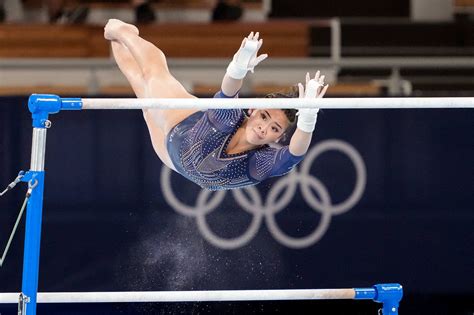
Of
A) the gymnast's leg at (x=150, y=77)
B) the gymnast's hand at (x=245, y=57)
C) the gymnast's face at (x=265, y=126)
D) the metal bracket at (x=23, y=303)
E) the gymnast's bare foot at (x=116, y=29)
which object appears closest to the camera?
the metal bracket at (x=23, y=303)

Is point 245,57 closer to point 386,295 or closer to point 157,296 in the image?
point 157,296

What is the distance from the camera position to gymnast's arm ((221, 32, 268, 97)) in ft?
13.1

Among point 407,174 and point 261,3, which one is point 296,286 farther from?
point 261,3

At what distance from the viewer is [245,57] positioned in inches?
159

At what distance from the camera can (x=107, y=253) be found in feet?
20.6

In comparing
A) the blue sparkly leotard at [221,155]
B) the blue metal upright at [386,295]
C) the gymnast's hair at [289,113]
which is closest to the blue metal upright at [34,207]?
the blue sparkly leotard at [221,155]

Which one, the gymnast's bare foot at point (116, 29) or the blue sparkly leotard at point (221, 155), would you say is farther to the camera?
the gymnast's bare foot at point (116, 29)

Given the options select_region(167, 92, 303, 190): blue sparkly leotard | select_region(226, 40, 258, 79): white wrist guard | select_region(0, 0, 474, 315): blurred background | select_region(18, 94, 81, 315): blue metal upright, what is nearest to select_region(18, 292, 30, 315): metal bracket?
select_region(18, 94, 81, 315): blue metal upright

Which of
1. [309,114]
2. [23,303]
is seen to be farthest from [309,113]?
[23,303]

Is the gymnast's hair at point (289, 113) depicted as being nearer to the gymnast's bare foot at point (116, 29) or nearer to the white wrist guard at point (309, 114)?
the white wrist guard at point (309, 114)

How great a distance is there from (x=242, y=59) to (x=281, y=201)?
240cm

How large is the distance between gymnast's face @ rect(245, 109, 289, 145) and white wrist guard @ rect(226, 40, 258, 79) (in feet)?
0.85

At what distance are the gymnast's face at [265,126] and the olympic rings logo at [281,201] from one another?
195cm

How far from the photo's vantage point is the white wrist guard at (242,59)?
400cm
